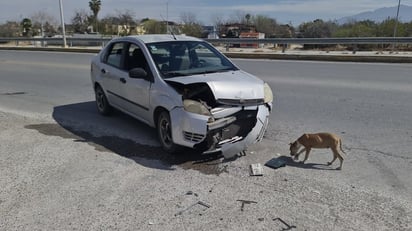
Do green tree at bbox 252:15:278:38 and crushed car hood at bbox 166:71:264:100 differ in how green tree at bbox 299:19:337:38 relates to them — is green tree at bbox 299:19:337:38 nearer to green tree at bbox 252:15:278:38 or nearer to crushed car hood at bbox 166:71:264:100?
green tree at bbox 252:15:278:38

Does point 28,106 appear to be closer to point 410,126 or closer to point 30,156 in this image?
point 30,156

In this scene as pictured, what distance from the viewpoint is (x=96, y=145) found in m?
5.13

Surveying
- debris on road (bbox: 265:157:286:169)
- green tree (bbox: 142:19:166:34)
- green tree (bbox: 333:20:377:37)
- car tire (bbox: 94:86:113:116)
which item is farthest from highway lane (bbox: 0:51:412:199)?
green tree (bbox: 142:19:166:34)

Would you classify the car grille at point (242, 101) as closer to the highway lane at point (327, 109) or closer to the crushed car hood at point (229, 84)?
the crushed car hood at point (229, 84)

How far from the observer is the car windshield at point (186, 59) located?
510cm

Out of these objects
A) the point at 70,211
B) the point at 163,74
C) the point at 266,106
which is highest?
the point at 163,74

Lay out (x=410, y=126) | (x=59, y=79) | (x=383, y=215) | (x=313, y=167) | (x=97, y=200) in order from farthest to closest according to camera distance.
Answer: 1. (x=59, y=79)
2. (x=410, y=126)
3. (x=313, y=167)
4. (x=97, y=200)
5. (x=383, y=215)

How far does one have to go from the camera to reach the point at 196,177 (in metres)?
4.01

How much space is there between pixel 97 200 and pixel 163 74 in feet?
6.79

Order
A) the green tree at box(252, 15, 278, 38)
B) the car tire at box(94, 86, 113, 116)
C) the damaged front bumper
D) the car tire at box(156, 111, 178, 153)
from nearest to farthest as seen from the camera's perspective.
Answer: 1. the damaged front bumper
2. the car tire at box(156, 111, 178, 153)
3. the car tire at box(94, 86, 113, 116)
4. the green tree at box(252, 15, 278, 38)

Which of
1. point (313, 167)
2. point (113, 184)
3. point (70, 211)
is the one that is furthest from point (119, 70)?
point (313, 167)

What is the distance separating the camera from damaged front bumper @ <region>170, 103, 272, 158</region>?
4.22 meters

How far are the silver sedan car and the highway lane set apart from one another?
58 cm

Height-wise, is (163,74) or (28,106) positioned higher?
(163,74)
